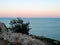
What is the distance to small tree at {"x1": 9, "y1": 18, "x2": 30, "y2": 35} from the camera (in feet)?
54.9

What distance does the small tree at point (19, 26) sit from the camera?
16734 millimetres

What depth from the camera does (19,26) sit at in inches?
686

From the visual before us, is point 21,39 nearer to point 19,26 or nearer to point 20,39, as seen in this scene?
point 20,39

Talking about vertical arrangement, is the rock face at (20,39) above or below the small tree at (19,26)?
above

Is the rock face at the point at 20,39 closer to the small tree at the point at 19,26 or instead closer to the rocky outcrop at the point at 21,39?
the rocky outcrop at the point at 21,39

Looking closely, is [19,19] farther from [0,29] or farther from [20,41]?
[20,41]

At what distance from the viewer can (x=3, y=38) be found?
9.61 meters

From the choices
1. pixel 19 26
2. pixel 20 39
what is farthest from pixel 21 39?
pixel 19 26

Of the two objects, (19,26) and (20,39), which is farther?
(19,26)

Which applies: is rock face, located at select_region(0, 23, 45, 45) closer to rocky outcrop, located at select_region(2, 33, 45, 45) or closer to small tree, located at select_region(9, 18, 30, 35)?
rocky outcrop, located at select_region(2, 33, 45, 45)

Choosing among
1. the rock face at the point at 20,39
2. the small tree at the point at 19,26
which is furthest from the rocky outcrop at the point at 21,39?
the small tree at the point at 19,26

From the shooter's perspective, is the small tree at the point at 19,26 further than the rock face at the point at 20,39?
Yes

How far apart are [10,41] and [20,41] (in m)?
0.61

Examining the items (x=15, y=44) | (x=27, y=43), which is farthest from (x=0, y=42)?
(x=27, y=43)
